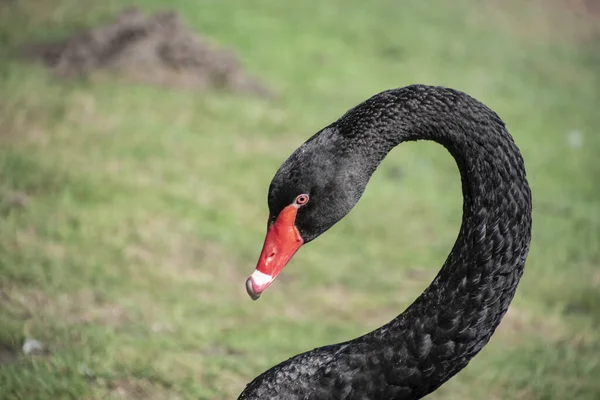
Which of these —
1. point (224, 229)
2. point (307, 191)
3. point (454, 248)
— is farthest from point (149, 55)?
point (454, 248)

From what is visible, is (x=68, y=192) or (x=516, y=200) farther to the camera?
(x=68, y=192)

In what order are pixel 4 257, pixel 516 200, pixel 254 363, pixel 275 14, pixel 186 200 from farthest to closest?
pixel 275 14
pixel 186 200
pixel 4 257
pixel 254 363
pixel 516 200

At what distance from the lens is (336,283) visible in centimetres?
579

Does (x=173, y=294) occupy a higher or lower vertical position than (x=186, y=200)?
lower

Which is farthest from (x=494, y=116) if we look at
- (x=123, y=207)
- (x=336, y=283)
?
(x=123, y=207)

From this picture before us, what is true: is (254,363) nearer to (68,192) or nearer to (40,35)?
(68,192)

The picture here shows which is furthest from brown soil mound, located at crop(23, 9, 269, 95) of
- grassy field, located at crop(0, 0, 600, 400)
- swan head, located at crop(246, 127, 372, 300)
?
→ swan head, located at crop(246, 127, 372, 300)

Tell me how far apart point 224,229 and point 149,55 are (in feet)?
12.4

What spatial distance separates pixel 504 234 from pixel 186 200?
3962 mm

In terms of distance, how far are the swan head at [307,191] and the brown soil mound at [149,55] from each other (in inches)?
249

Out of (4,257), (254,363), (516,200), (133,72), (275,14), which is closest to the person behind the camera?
(516,200)

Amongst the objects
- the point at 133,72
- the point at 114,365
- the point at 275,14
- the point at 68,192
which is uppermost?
the point at 275,14

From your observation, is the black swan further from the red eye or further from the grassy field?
the grassy field

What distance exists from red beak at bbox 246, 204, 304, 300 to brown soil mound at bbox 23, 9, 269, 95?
249 inches
